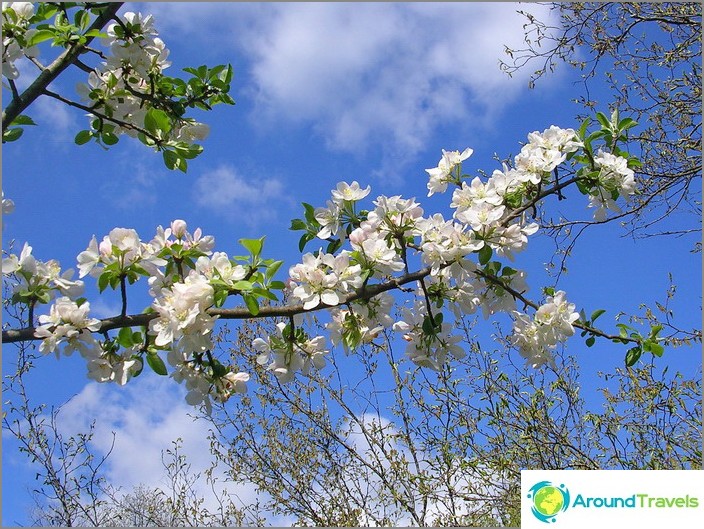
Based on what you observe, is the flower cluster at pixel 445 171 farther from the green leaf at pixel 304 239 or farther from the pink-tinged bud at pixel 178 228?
the pink-tinged bud at pixel 178 228

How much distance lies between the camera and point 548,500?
210 cm

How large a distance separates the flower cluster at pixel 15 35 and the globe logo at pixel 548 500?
6.59 ft

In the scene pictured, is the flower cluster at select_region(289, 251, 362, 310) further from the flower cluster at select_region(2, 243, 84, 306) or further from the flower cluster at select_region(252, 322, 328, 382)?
the flower cluster at select_region(2, 243, 84, 306)

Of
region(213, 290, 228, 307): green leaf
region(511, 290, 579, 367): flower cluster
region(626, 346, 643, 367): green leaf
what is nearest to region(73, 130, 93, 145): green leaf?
region(213, 290, 228, 307): green leaf

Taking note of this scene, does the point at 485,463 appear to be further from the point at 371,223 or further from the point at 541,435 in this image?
the point at 371,223

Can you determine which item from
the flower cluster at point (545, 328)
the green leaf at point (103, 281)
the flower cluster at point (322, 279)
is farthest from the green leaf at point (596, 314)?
the green leaf at point (103, 281)

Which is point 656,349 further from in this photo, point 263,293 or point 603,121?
point 263,293

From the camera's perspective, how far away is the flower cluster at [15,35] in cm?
171

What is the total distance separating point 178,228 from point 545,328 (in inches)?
36.4

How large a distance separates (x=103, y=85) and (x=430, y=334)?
1.24 m

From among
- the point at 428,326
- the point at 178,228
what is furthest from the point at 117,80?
the point at 428,326

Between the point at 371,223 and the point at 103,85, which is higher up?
the point at 103,85

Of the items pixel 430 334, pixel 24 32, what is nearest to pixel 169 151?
pixel 24 32

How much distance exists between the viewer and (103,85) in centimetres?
195
